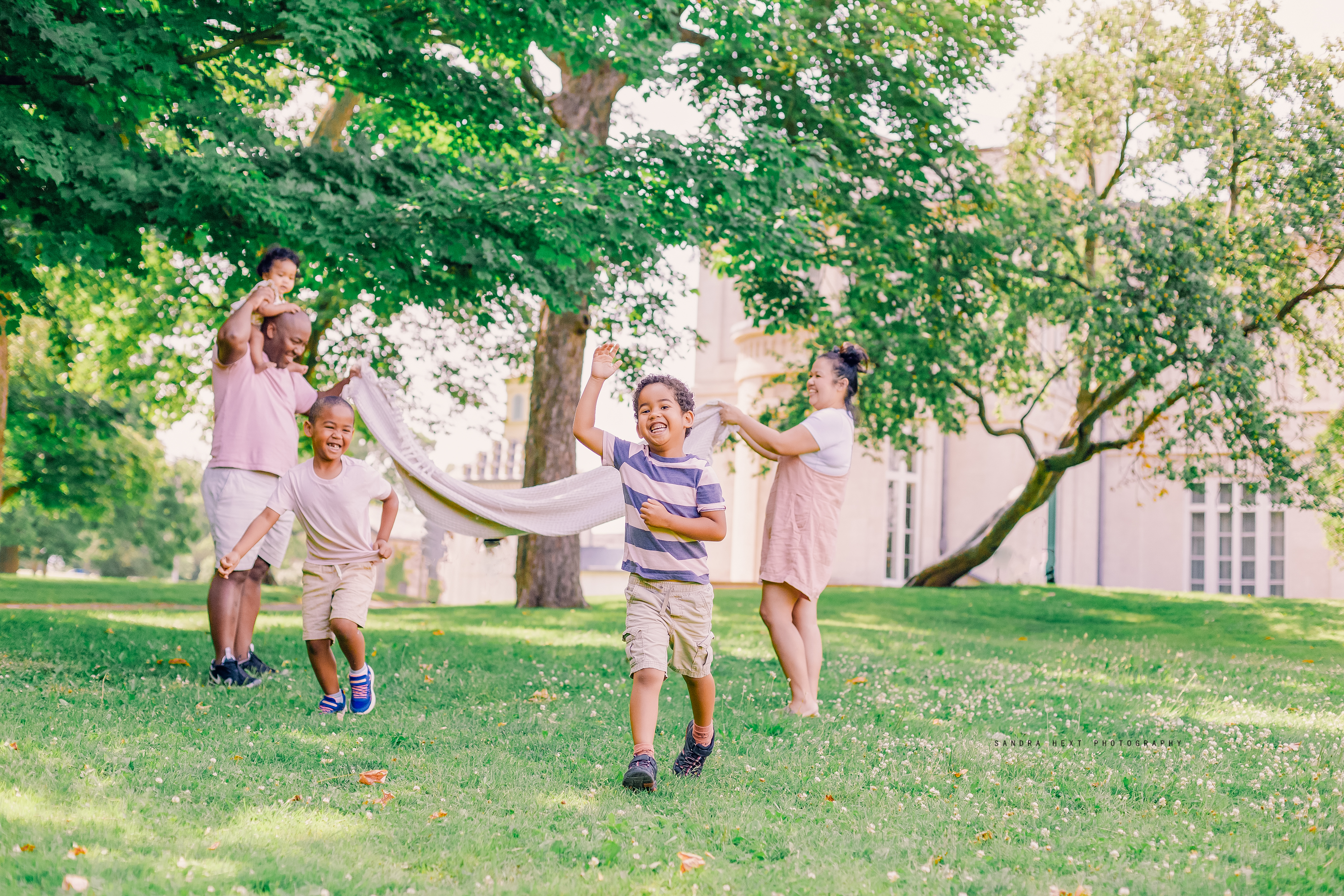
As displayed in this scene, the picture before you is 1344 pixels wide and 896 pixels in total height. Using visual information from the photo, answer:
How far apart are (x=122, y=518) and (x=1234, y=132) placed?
3857cm

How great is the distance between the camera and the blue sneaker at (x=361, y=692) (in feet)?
20.6

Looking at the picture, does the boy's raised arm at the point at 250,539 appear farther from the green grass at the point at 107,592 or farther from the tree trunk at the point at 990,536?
the tree trunk at the point at 990,536

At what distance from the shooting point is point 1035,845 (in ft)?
13.0

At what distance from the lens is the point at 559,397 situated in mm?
16250

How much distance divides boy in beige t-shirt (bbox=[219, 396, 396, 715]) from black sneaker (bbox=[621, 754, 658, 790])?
220 cm

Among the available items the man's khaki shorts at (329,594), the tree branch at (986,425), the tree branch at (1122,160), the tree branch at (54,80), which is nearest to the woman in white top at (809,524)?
the man's khaki shorts at (329,594)

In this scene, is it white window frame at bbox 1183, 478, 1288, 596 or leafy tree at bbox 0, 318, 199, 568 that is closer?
leafy tree at bbox 0, 318, 199, 568

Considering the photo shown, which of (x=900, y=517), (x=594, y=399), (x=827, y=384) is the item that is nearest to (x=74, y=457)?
(x=900, y=517)

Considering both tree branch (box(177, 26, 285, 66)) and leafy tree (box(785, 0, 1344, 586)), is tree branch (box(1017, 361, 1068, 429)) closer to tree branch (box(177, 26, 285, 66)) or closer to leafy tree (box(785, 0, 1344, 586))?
leafy tree (box(785, 0, 1344, 586))

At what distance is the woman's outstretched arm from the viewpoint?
6.25m

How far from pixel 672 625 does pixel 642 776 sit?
69 centimetres

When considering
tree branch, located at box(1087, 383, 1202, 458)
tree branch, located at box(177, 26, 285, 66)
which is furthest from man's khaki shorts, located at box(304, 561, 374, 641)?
tree branch, located at box(1087, 383, 1202, 458)

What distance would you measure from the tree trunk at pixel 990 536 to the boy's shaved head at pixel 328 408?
14.5 m

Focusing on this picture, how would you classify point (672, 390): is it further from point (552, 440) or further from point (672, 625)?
point (552, 440)
